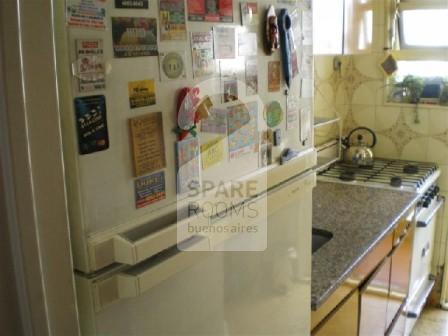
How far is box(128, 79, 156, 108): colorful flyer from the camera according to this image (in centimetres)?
67

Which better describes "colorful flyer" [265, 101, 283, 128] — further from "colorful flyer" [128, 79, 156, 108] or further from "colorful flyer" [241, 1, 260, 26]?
"colorful flyer" [128, 79, 156, 108]

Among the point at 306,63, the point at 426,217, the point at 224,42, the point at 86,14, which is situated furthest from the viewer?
the point at 426,217

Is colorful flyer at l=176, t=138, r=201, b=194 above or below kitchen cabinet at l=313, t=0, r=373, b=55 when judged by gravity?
below

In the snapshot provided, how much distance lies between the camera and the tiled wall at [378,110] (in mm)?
2938

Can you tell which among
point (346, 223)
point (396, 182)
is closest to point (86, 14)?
point (346, 223)

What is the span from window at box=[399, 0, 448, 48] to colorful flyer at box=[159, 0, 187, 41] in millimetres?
2613

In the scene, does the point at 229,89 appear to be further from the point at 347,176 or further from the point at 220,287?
the point at 347,176

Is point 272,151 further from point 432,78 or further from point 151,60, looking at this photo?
point 432,78

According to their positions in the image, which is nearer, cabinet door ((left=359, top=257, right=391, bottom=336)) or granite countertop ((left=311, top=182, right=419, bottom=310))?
granite countertop ((left=311, top=182, right=419, bottom=310))

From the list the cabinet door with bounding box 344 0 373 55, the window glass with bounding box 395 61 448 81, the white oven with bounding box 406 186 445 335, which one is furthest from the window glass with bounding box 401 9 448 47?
the white oven with bounding box 406 186 445 335

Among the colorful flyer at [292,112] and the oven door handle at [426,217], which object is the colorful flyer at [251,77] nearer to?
the colorful flyer at [292,112]

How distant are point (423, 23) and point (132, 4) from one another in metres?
2.78

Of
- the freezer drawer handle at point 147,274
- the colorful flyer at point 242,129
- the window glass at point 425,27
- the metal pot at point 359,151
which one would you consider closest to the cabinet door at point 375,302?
the metal pot at point 359,151

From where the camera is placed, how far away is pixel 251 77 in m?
0.92
